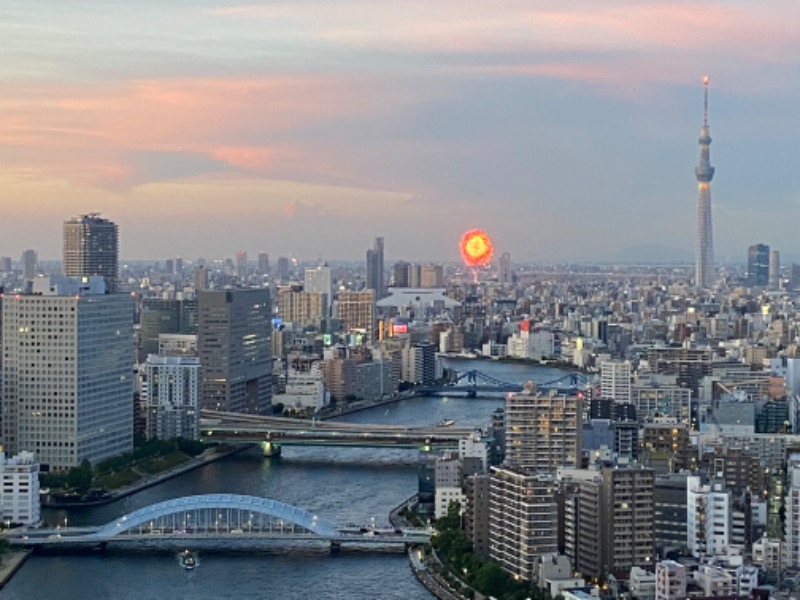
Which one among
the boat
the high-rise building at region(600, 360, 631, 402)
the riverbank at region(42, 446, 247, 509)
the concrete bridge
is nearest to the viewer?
the boat

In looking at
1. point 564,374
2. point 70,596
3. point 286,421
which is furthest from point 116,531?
point 564,374

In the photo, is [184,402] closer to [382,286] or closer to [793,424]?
[793,424]

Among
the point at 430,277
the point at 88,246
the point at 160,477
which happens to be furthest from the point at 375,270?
the point at 160,477

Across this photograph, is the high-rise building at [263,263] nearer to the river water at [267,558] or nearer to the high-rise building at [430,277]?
the high-rise building at [430,277]

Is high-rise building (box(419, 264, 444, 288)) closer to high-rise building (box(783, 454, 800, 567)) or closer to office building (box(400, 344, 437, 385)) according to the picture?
office building (box(400, 344, 437, 385))

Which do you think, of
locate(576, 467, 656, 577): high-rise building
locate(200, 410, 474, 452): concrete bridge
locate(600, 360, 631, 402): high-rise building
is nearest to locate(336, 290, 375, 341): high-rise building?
locate(600, 360, 631, 402): high-rise building

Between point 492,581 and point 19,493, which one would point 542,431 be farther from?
point 19,493

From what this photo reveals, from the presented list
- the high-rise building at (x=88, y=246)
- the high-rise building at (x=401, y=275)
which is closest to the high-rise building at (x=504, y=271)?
the high-rise building at (x=401, y=275)
